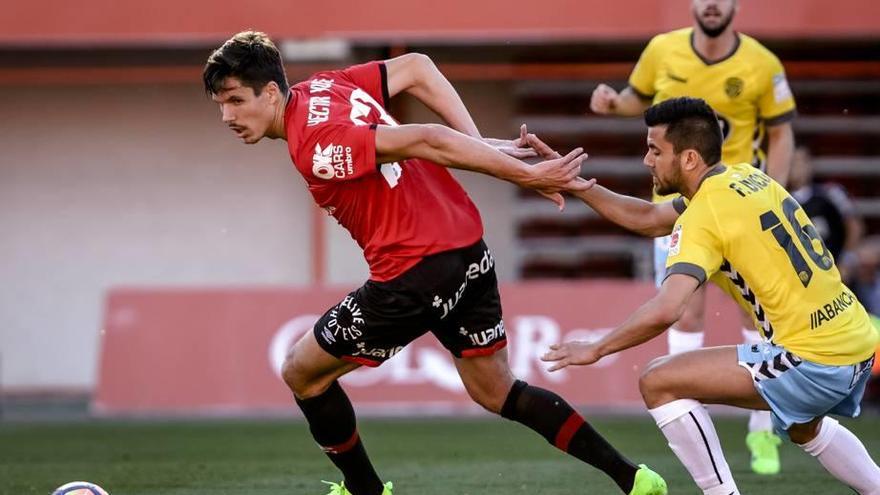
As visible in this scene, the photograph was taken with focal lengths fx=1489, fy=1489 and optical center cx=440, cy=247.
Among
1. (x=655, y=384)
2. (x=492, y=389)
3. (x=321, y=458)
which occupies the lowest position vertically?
(x=321, y=458)

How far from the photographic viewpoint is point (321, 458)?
347 inches

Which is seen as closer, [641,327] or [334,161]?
[641,327]

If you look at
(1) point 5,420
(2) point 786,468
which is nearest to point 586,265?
(1) point 5,420

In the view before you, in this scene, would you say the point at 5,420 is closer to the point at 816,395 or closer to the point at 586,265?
the point at 586,265

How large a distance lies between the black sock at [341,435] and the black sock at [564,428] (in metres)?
0.67

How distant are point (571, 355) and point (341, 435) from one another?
4.31ft

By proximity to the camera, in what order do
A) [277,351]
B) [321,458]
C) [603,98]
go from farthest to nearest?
1. [277,351]
2. [321,458]
3. [603,98]

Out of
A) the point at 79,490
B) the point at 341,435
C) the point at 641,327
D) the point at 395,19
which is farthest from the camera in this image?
the point at 395,19

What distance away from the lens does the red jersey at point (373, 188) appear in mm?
5633

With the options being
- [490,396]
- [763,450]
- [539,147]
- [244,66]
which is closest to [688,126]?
[539,147]

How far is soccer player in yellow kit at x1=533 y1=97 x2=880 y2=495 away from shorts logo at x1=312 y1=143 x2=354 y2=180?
1.04 metres

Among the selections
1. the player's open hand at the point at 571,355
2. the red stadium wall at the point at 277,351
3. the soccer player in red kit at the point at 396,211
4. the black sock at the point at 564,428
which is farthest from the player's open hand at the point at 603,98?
the red stadium wall at the point at 277,351

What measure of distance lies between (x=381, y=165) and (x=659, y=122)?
1094mm

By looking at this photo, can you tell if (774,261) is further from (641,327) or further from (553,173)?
(553,173)
